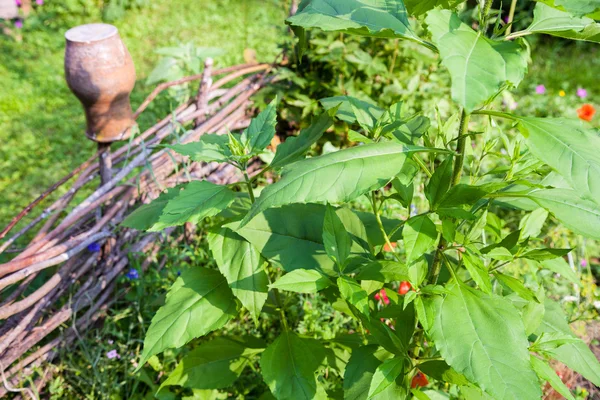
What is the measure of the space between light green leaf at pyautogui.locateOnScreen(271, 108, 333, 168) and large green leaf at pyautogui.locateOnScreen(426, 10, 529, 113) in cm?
49

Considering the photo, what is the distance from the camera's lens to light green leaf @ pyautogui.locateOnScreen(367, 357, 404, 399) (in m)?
1.12

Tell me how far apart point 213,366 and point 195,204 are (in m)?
0.62

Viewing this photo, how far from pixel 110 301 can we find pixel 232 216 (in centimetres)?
98

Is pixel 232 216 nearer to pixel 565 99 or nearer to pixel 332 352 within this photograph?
pixel 332 352

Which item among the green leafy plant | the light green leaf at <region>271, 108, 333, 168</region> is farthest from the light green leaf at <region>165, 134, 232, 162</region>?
the light green leaf at <region>271, 108, 333, 168</region>

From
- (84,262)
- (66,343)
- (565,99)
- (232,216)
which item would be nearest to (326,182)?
(232,216)

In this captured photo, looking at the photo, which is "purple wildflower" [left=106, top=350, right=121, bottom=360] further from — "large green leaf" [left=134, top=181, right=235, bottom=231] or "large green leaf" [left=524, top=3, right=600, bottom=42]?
"large green leaf" [left=524, top=3, right=600, bottom=42]

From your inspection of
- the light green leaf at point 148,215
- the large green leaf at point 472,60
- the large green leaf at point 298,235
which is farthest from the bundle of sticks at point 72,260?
the large green leaf at point 472,60

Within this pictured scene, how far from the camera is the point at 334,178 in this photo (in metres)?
0.92

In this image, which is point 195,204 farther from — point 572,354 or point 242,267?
point 572,354

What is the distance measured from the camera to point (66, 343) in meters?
2.02

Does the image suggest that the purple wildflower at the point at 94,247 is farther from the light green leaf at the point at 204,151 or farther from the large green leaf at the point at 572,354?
the large green leaf at the point at 572,354

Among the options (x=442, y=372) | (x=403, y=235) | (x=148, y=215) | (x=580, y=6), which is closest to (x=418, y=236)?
(x=403, y=235)

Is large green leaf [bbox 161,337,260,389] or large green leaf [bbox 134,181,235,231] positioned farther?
large green leaf [bbox 161,337,260,389]
